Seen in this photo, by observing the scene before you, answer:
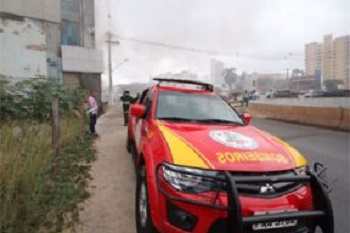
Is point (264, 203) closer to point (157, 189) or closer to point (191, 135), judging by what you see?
point (157, 189)

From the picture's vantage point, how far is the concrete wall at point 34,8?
93.6 feet

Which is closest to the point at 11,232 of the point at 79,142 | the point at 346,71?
the point at 79,142

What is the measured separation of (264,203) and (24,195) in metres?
3.10

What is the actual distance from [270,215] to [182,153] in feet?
3.30

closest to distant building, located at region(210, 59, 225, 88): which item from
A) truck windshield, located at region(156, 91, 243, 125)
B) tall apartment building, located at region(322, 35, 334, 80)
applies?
tall apartment building, located at region(322, 35, 334, 80)

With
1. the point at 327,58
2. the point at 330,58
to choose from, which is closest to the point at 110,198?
the point at 330,58

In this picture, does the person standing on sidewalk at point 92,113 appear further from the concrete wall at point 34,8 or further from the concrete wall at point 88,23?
the concrete wall at point 88,23

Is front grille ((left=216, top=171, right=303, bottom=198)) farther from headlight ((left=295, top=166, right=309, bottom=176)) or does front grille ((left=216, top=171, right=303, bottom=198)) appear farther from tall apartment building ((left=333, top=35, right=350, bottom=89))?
tall apartment building ((left=333, top=35, right=350, bottom=89))

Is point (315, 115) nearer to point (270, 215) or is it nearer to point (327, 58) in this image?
point (270, 215)

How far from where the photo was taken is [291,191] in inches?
154

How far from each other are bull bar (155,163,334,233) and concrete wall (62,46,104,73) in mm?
33896

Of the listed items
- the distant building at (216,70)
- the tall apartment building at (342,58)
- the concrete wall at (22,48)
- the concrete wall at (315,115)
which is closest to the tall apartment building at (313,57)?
the tall apartment building at (342,58)

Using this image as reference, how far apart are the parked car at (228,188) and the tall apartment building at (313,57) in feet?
299

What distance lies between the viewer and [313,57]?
9519cm
